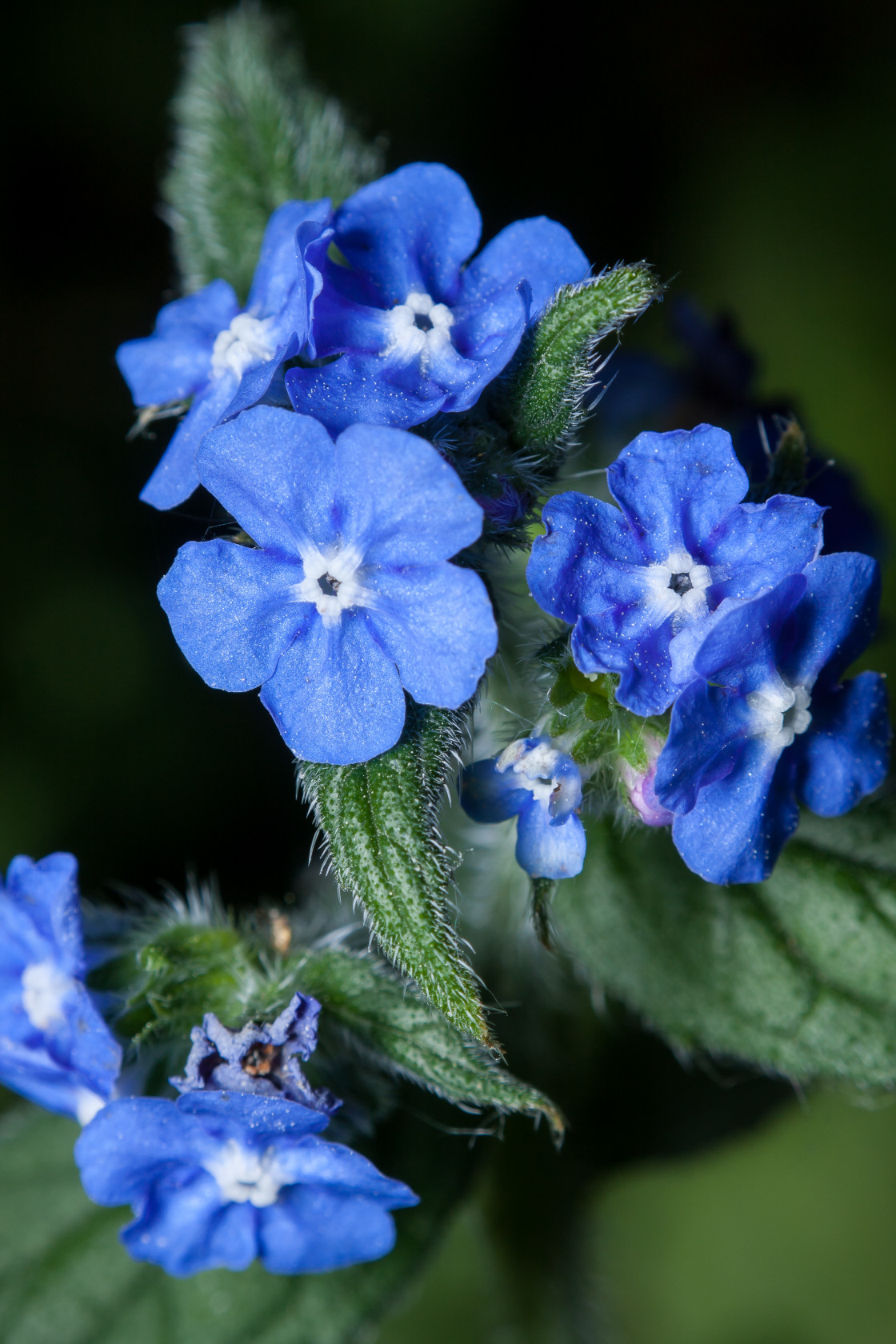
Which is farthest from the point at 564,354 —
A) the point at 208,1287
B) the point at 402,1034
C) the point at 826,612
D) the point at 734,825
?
the point at 208,1287

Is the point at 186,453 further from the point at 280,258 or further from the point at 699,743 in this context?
the point at 699,743

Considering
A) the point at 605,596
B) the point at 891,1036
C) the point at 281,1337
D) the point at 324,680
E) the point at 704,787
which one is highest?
the point at 605,596

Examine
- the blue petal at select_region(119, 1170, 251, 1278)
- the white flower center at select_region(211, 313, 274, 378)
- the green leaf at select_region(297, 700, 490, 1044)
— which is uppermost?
the white flower center at select_region(211, 313, 274, 378)

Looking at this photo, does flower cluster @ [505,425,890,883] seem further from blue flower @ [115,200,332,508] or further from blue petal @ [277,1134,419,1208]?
blue petal @ [277,1134,419,1208]

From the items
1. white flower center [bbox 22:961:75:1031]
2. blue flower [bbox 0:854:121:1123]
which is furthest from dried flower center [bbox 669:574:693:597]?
white flower center [bbox 22:961:75:1031]

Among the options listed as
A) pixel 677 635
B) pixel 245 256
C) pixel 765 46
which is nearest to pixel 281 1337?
pixel 677 635

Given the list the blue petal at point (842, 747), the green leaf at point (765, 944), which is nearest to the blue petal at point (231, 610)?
the blue petal at point (842, 747)

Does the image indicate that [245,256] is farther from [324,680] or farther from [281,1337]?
[281,1337]
